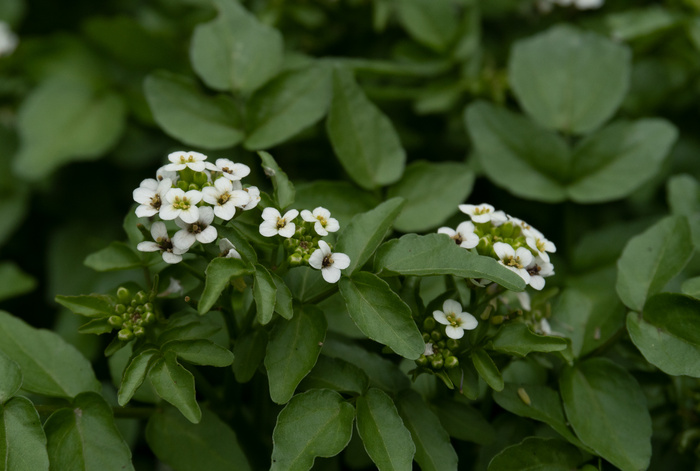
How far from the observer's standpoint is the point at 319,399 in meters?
1.45

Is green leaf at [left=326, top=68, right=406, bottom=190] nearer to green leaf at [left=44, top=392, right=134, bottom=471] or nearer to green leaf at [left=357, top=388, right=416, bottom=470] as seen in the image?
green leaf at [left=357, top=388, right=416, bottom=470]

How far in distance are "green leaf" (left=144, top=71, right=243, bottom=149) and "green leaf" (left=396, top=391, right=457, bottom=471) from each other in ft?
3.25

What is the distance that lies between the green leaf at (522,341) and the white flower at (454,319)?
0.07 meters

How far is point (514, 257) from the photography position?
4.87 ft

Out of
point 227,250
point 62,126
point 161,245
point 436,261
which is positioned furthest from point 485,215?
point 62,126

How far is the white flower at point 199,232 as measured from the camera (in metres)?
1.38

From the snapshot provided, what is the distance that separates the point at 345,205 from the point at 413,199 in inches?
8.9

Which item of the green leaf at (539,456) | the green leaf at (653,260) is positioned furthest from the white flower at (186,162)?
the green leaf at (653,260)

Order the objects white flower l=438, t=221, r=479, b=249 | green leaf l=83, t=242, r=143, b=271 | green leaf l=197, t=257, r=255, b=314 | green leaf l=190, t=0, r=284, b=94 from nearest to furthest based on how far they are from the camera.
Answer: green leaf l=197, t=257, r=255, b=314
white flower l=438, t=221, r=479, b=249
green leaf l=83, t=242, r=143, b=271
green leaf l=190, t=0, r=284, b=94

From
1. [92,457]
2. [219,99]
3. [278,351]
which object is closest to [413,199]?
[219,99]

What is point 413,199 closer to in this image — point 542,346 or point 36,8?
point 542,346

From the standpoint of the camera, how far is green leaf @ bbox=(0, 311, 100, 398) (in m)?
1.58

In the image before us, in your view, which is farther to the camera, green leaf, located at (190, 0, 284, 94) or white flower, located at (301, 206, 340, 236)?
green leaf, located at (190, 0, 284, 94)

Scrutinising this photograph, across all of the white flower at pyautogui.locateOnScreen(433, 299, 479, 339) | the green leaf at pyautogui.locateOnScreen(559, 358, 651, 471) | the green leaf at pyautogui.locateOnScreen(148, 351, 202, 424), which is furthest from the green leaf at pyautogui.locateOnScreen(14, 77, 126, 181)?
the green leaf at pyautogui.locateOnScreen(559, 358, 651, 471)
